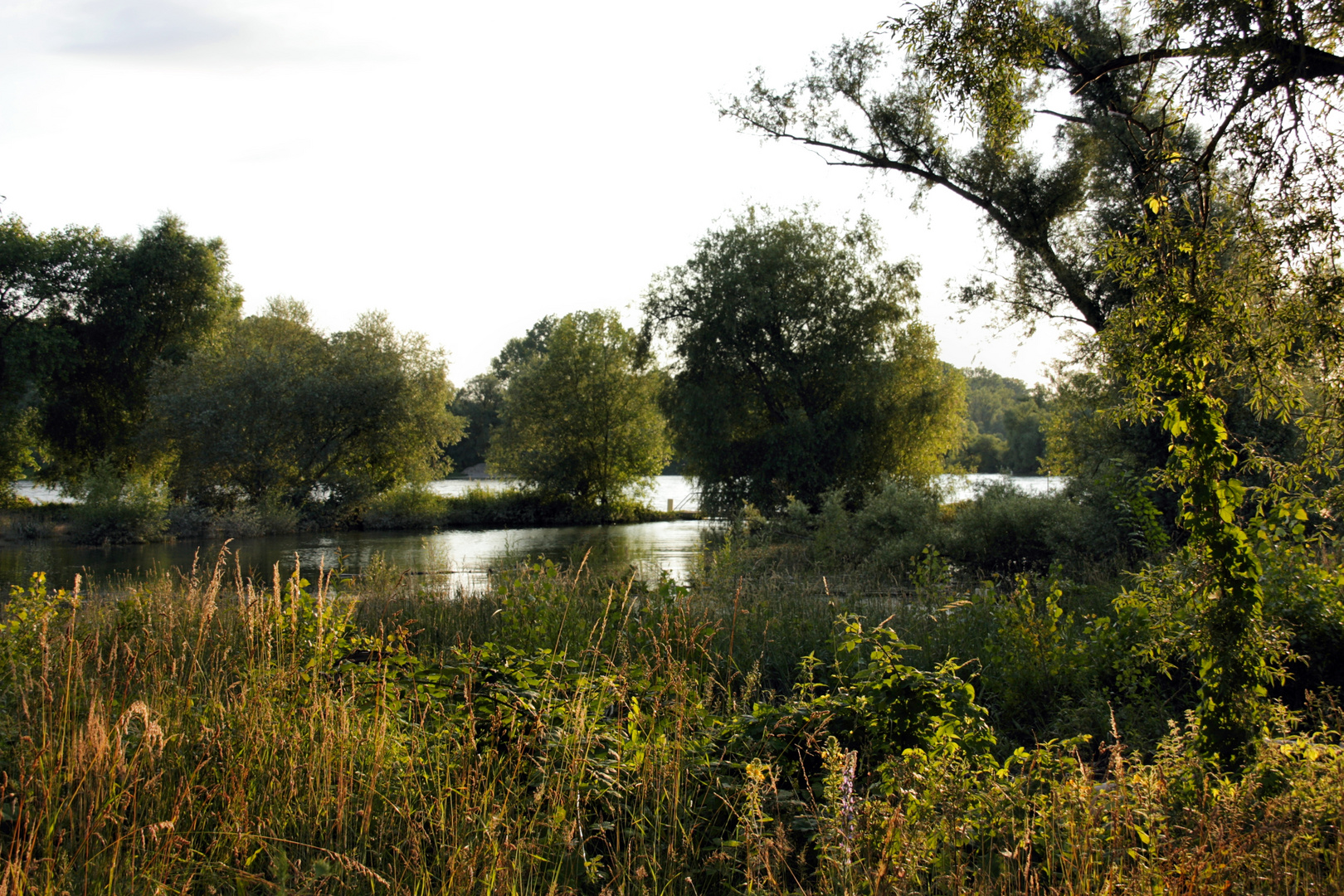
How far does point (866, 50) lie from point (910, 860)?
16.6 meters

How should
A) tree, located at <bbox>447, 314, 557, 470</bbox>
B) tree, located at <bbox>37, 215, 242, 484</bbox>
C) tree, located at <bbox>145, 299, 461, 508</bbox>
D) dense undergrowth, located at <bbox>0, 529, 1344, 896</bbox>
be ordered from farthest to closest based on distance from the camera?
tree, located at <bbox>447, 314, 557, 470</bbox>, tree, located at <bbox>37, 215, 242, 484</bbox>, tree, located at <bbox>145, 299, 461, 508</bbox>, dense undergrowth, located at <bbox>0, 529, 1344, 896</bbox>

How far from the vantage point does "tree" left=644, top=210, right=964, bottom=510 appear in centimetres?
2194

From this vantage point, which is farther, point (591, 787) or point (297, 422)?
point (297, 422)

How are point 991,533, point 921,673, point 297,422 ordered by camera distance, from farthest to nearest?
point 297,422, point 991,533, point 921,673

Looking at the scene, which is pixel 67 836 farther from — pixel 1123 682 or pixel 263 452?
pixel 263 452

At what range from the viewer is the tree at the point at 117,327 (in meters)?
29.5

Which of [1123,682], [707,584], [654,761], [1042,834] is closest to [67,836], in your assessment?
[654,761]

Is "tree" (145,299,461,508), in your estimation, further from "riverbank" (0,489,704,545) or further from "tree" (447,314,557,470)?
"tree" (447,314,557,470)

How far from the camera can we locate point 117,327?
30250mm

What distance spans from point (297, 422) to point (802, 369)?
17175 millimetres

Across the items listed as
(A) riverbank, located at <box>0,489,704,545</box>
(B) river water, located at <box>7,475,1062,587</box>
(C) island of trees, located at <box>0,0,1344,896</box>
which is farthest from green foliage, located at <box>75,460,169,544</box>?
(C) island of trees, located at <box>0,0,1344,896</box>

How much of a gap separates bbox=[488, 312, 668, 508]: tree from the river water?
4105mm

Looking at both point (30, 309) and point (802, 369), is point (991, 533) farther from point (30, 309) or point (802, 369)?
point (30, 309)

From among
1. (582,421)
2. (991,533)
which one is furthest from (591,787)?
(582,421)
